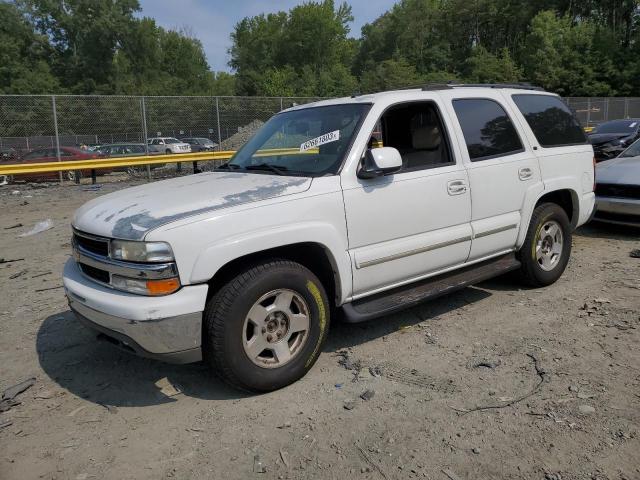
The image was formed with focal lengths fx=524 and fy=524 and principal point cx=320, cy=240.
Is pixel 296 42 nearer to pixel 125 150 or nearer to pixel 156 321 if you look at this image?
pixel 125 150

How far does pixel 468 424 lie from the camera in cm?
292

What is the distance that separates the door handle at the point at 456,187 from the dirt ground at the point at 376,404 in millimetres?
1106

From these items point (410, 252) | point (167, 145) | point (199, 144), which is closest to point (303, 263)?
point (410, 252)

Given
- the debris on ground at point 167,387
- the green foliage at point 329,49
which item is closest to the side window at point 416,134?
the debris on ground at point 167,387

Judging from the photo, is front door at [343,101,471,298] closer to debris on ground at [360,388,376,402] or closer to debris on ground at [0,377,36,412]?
debris on ground at [360,388,376,402]

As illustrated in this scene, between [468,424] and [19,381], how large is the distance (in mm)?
2978

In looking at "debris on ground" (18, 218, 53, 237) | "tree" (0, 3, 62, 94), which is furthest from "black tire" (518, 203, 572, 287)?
"tree" (0, 3, 62, 94)

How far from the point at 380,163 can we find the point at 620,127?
13.0 metres

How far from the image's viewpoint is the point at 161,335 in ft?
9.55

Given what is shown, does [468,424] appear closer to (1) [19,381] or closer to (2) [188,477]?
(2) [188,477]

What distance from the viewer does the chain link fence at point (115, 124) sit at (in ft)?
48.8

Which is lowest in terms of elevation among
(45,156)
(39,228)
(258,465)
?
(258,465)

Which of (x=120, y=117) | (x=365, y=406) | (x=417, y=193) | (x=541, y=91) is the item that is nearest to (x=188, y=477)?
(x=365, y=406)

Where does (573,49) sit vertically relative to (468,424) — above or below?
above
